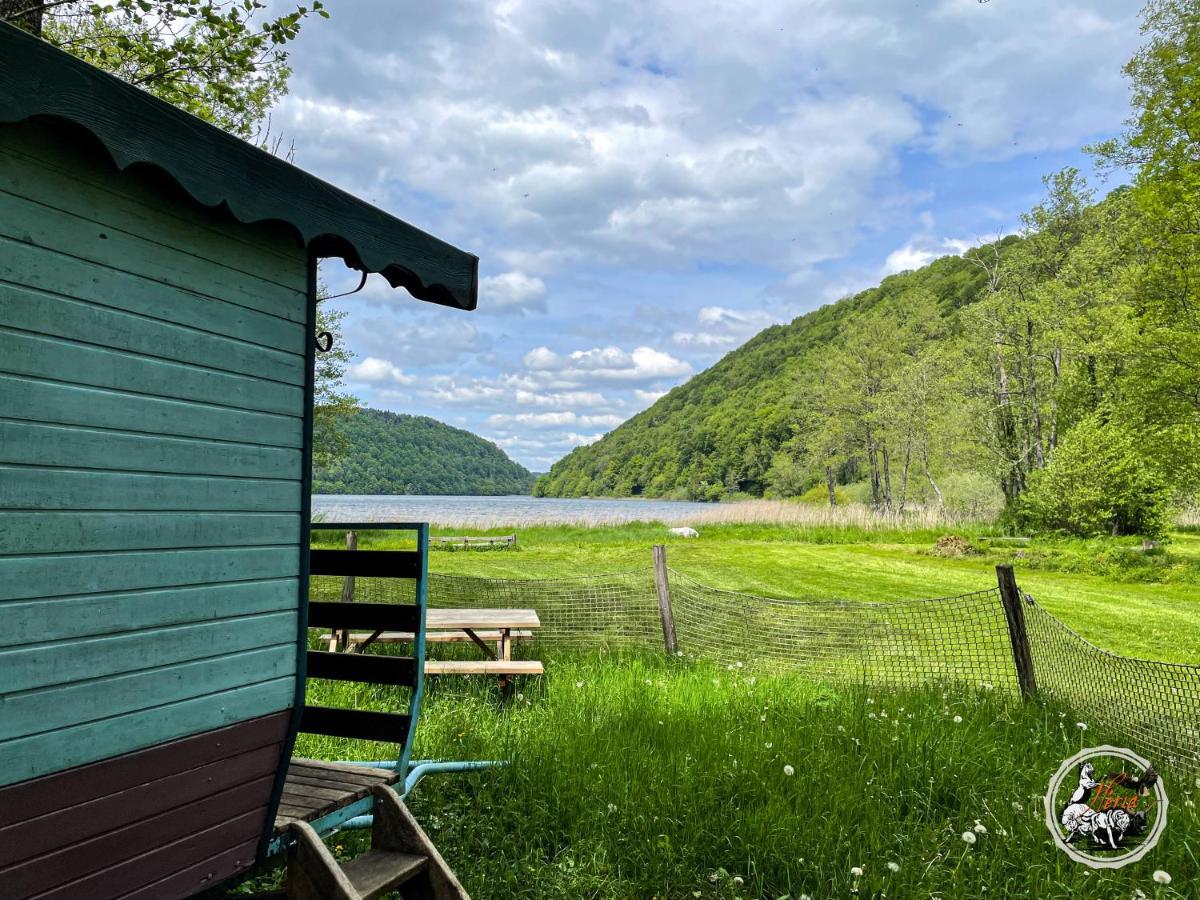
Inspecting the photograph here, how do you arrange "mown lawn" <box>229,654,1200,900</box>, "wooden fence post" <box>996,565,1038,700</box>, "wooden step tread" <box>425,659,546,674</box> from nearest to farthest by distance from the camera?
"mown lawn" <box>229,654,1200,900</box>, "wooden fence post" <box>996,565,1038,700</box>, "wooden step tread" <box>425,659,546,674</box>

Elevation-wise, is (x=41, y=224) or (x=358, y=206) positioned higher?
→ (x=358, y=206)

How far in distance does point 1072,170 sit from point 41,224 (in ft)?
101

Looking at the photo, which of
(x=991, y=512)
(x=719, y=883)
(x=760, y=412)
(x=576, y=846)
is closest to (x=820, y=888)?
(x=719, y=883)

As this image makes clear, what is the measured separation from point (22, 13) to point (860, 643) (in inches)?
316

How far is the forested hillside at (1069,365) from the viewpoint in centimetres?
1365

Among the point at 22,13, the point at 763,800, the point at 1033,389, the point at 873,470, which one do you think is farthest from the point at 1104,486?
the point at 22,13

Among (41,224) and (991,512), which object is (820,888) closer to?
(41,224)

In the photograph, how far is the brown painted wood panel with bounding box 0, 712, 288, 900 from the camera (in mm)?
Result: 1923

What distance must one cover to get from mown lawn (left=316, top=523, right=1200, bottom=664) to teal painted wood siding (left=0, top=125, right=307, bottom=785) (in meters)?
8.89

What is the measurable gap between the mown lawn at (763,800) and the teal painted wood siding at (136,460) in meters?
1.62

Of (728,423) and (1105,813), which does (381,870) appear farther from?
(728,423)

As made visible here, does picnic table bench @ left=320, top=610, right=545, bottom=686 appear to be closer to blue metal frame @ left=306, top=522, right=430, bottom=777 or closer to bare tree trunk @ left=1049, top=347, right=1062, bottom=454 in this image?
blue metal frame @ left=306, top=522, right=430, bottom=777

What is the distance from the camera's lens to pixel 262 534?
100 inches

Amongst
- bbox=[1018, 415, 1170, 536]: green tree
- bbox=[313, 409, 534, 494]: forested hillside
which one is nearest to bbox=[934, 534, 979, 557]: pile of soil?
bbox=[1018, 415, 1170, 536]: green tree
